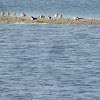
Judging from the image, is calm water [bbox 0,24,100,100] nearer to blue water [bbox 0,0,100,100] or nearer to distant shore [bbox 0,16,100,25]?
blue water [bbox 0,0,100,100]

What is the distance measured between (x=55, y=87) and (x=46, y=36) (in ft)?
75.1

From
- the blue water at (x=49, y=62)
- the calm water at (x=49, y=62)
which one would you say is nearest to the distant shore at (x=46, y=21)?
the blue water at (x=49, y=62)

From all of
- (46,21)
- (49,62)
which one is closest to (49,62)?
(49,62)

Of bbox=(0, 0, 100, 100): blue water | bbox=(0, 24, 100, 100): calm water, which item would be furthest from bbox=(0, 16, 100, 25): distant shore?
bbox=(0, 24, 100, 100): calm water

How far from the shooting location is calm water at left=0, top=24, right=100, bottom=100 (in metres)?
39.3

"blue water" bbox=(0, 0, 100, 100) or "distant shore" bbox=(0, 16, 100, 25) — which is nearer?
"blue water" bbox=(0, 0, 100, 100)

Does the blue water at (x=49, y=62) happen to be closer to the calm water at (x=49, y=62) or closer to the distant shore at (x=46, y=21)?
the calm water at (x=49, y=62)

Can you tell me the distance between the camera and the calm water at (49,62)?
3928 centimetres

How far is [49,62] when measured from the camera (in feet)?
160

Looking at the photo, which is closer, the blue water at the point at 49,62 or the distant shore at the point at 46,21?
the blue water at the point at 49,62

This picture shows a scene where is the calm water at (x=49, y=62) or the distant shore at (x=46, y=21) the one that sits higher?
the distant shore at (x=46, y=21)

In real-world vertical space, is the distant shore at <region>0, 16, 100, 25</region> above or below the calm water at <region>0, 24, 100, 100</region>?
above

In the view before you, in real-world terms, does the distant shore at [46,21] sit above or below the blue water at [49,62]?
above

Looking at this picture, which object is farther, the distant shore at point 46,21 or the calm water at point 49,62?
the distant shore at point 46,21
